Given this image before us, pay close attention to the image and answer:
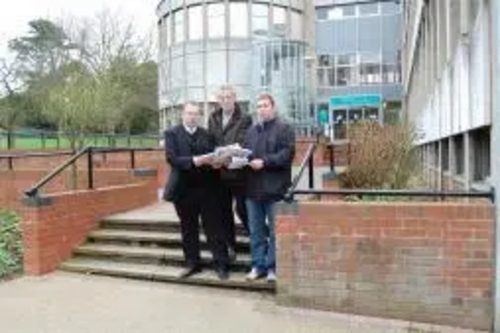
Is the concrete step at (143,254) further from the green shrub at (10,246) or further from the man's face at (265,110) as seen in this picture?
the man's face at (265,110)

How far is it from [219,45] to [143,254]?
1357 inches

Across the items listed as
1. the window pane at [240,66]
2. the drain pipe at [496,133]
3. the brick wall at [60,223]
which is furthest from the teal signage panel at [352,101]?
the drain pipe at [496,133]

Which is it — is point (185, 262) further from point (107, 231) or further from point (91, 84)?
point (91, 84)

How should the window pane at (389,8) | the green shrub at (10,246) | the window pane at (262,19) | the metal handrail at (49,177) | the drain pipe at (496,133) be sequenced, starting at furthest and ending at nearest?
the window pane at (389,8) < the window pane at (262,19) < the green shrub at (10,246) < the metal handrail at (49,177) < the drain pipe at (496,133)

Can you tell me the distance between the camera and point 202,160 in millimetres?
7156

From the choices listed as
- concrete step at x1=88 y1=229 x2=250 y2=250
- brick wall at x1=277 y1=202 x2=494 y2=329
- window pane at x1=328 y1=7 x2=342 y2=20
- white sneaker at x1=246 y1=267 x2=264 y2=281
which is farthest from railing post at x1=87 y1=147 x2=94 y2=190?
window pane at x1=328 y1=7 x2=342 y2=20

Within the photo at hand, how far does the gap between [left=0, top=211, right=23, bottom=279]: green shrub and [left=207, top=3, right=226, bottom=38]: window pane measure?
32088 mm

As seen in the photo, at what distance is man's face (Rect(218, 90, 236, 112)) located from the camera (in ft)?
24.1

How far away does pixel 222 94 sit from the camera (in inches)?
290

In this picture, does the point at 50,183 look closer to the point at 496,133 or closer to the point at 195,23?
the point at 496,133

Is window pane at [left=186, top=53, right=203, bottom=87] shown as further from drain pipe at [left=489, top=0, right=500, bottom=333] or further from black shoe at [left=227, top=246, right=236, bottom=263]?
drain pipe at [left=489, top=0, right=500, bottom=333]

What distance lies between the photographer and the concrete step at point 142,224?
29.6ft

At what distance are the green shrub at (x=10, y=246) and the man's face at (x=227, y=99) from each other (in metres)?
3.25

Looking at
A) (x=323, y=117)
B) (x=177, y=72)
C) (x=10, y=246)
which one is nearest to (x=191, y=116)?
(x=10, y=246)
